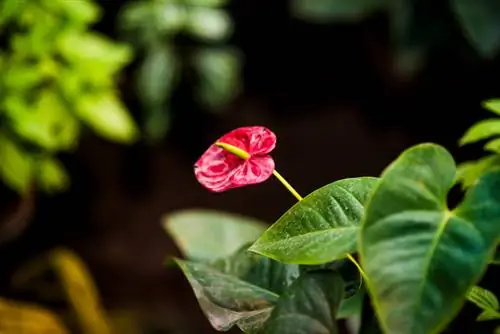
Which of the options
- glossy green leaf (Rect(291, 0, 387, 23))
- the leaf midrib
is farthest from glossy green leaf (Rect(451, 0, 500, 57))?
the leaf midrib

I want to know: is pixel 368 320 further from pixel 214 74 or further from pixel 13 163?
pixel 214 74

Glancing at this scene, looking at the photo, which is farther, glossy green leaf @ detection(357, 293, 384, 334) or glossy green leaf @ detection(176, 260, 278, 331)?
glossy green leaf @ detection(357, 293, 384, 334)

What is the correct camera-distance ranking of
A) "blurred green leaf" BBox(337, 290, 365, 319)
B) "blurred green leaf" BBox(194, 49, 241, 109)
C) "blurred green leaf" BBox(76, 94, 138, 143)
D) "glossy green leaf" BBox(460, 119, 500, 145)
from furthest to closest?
1. "blurred green leaf" BBox(194, 49, 241, 109)
2. "blurred green leaf" BBox(76, 94, 138, 143)
3. "blurred green leaf" BBox(337, 290, 365, 319)
4. "glossy green leaf" BBox(460, 119, 500, 145)

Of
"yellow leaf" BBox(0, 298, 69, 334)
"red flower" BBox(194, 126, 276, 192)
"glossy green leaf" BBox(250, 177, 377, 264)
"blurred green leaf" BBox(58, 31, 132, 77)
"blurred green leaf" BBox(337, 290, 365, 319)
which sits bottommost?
"yellow leaf" BBox(0, 298, 69, 334)

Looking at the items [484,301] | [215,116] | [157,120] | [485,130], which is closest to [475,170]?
[485,130]

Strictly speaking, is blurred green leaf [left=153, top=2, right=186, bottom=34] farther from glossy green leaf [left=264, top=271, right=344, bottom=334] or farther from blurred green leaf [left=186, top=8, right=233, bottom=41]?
glossy green leaf [left=264, top=271, right=344, bottom=334]

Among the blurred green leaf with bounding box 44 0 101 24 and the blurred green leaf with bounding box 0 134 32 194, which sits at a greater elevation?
the blurred green leaf with bounding box 44 0 101 24

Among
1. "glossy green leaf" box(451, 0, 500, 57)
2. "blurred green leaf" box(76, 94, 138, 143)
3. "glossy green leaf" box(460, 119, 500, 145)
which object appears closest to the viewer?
"glossy green leaf" box(460, 119, 500, 145)

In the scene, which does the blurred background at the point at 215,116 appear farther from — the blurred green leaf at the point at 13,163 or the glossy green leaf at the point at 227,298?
the glossy green leaf at the point at 227,298
